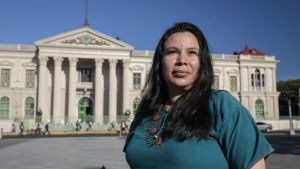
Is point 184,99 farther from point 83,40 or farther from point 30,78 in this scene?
point 30,78

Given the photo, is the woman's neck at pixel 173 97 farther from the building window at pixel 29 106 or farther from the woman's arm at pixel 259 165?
the building window at pixel 29 106

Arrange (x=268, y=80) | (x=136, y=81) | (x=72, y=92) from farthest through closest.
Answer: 1. (x=268, y=80)
2. (x=136, y=81)
3. (x=72, y=92)

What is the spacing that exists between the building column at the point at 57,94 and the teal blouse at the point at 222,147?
39519mm

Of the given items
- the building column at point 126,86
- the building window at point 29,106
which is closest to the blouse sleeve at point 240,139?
the building column at point 126,86

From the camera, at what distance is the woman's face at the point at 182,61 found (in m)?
1.92

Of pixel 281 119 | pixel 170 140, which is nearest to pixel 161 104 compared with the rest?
pixel 170 140

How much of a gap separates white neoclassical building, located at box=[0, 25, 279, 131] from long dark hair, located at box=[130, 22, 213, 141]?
38678 mm

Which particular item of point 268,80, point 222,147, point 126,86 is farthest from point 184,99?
point 268,80

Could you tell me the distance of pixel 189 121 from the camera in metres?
1.77

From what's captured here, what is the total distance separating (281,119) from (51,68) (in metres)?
32.2

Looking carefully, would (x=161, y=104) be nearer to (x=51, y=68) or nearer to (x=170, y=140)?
(x=170, y=140)

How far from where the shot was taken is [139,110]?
7.51 feet

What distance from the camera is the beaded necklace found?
1811 millimetres

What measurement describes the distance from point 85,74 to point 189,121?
4382 centimetres
